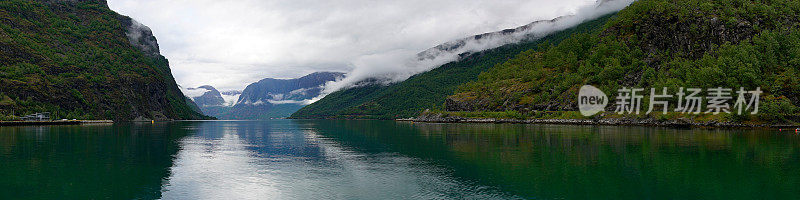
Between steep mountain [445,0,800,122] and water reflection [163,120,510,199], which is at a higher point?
steep mountain [445,0,800,122]

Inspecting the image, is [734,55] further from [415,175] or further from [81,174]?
[81,174]

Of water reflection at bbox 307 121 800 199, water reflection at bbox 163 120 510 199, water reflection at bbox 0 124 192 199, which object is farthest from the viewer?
water reflection at bbox 163 120 510 199

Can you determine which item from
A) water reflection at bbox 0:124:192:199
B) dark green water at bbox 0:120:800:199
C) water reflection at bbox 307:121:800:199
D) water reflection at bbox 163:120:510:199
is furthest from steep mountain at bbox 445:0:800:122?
water reflection at bbox 0:124:192:199

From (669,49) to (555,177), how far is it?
19799 cm

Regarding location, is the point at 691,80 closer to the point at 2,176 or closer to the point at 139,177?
the point at 139,177

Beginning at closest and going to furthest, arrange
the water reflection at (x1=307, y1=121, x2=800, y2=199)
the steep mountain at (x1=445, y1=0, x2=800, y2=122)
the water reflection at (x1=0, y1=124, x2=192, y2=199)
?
the water reflection at (x1=307, y1=121, x2=800, y2=199) → the water reflection at (x1=0, y1=124, x2=192, y2=199) → the steep mountain at (x1=445, y1=0, x2=800, y2=122)

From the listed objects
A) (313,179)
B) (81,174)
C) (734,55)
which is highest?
(734,55)

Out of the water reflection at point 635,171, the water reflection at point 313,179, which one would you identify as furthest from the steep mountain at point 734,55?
the water reflection at point 313,179

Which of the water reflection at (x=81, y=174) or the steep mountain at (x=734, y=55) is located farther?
the steep mountain at (x=734, y=55)

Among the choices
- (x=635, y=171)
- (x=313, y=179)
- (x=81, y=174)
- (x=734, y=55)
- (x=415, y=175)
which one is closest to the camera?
(x=313, y=179)

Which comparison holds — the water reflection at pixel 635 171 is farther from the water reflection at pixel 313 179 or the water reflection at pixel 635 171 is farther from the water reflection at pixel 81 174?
the water reflection at pixel 81 174

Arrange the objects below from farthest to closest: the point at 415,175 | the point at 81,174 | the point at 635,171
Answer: the point at 635,171 → the point at 81,174 → the point at 415,175

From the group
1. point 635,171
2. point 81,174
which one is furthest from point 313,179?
point 635,171

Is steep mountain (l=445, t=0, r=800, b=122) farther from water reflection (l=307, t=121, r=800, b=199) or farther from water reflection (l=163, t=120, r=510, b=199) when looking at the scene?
water reflection (l=163, t=120, r=510, b=199)
